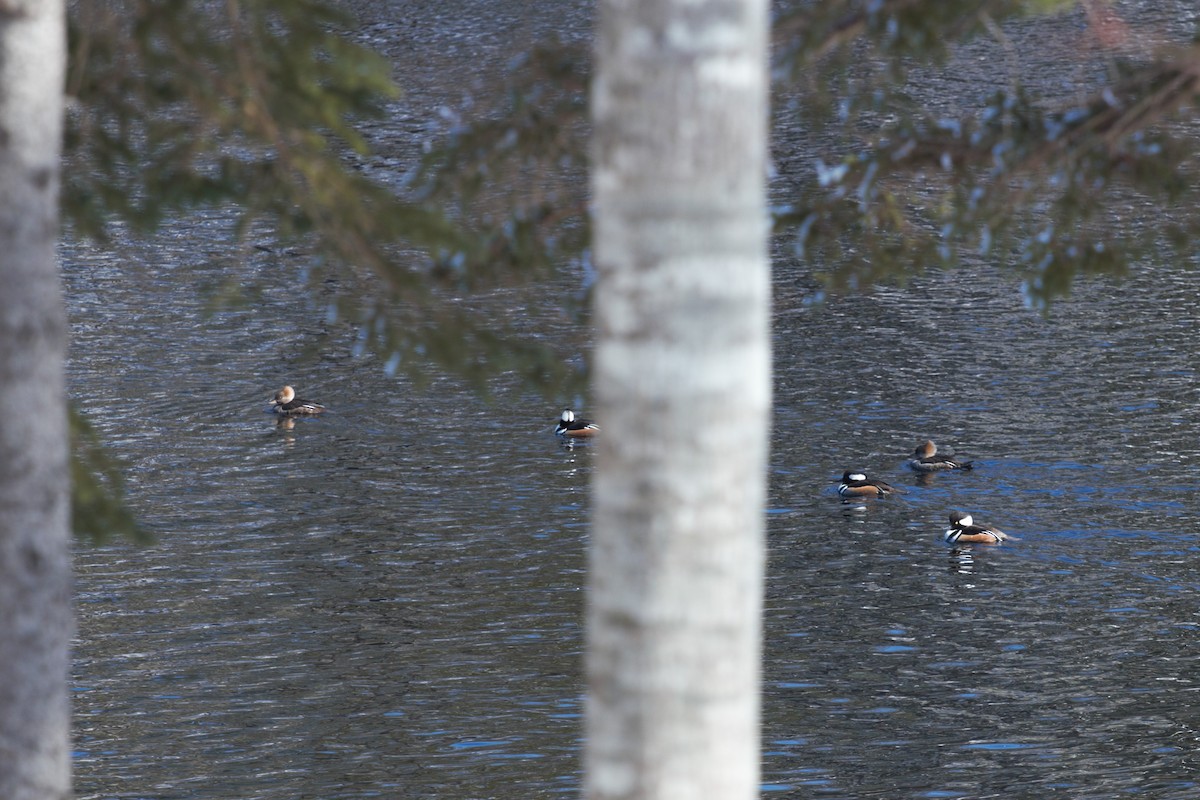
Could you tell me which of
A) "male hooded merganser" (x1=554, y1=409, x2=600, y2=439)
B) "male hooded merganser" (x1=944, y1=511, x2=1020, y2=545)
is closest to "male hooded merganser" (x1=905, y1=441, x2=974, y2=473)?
"male hooded merganser" (x1=944, y1=511, x2=1020, y2=545)

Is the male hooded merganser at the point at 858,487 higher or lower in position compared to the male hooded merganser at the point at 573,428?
lower

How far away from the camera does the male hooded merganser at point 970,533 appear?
21828 millimetres

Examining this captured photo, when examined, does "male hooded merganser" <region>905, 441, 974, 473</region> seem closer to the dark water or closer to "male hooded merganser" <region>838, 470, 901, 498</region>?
the dark water

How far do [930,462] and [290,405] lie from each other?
10.0m

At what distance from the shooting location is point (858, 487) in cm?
2359

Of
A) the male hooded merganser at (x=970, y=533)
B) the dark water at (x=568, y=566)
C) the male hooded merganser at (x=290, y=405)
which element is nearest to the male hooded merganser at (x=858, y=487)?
the dark water at (x=568, y=566)

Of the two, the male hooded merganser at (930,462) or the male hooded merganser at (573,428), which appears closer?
the male hooded merganser at (930,462)

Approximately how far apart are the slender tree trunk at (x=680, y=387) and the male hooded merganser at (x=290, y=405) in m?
22.6

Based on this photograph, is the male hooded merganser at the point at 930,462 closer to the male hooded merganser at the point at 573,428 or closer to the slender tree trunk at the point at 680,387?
the male hooded merganser at the point at 573,428

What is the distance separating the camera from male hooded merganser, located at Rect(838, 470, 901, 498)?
77.3 feet

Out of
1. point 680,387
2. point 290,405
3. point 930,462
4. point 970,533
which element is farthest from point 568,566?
point 680,387

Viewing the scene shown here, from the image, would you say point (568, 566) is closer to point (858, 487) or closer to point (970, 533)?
point (858, 487)

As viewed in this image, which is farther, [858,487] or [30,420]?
[858,487]

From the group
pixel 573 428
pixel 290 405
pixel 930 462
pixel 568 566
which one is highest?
pixel 290 405
